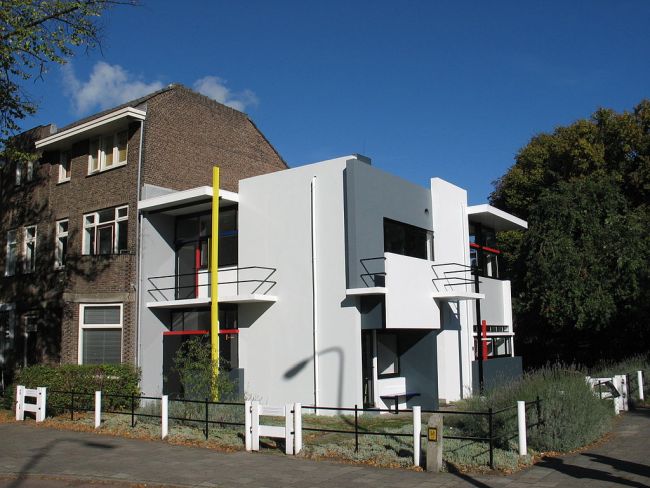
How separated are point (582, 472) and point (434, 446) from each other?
2.24 m

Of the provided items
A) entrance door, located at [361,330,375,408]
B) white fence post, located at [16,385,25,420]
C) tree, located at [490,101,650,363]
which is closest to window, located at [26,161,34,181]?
white fence post, located at [16,385,25,420]

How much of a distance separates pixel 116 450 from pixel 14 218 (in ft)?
49.8

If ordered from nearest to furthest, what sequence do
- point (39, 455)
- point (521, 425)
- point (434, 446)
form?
1. point (434, 446)
2. point (521, 425)
3. point (39, 455)

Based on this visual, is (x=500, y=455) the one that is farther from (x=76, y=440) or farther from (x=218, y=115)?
(x=218, y=115)

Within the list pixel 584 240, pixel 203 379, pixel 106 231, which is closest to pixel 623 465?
pixel 203 379

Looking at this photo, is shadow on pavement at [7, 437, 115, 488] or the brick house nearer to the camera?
shadow on pavement at [7, 437, 115, 488]

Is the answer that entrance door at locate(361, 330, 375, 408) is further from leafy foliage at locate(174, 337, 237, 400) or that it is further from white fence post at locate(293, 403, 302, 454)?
white fence post at locate(293, 403, 302, 454)

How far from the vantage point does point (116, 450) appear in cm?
1256

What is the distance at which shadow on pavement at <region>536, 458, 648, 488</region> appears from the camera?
926 centimetres

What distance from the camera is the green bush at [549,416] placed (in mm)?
11570

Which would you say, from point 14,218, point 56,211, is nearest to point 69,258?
point 56,211

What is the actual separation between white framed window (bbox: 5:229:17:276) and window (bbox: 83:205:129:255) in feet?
15.3

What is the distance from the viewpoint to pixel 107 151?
71.7 feet

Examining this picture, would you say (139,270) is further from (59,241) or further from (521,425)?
(521,425)
